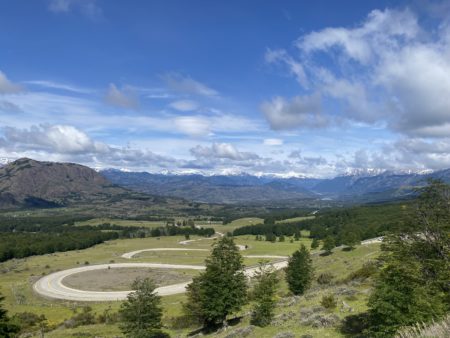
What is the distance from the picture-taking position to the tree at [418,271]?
22547mm

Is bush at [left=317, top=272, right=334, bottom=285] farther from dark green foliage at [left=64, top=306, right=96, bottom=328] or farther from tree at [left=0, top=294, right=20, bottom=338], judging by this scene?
tree at [left=0, top=294, right=20, bottom=338]

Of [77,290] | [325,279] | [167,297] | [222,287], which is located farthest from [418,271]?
[77,290]

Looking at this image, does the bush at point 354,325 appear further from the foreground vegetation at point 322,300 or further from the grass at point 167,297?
the grass at point 167,297

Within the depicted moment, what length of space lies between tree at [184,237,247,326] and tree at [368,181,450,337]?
21.8 m

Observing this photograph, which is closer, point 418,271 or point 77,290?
point 418,271

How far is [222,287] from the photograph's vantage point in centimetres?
4488

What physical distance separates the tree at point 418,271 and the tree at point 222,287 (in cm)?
2179

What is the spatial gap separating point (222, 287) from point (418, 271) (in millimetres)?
25208

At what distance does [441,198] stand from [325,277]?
179ft

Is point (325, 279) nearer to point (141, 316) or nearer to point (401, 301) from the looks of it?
point (141, 316)

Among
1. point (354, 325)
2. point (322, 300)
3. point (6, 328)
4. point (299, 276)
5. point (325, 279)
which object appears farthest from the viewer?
point (325, 279)

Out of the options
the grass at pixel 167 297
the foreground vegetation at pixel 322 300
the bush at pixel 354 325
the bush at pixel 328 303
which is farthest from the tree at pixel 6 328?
the bush at pixel 354 325

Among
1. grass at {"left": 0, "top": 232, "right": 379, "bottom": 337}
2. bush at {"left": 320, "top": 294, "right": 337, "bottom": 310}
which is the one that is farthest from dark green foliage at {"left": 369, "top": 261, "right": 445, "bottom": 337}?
bush at {"left": 320, "top": 294, "right": 337, "bottom": 310}

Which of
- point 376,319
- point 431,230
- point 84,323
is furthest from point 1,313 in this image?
point 431,230
